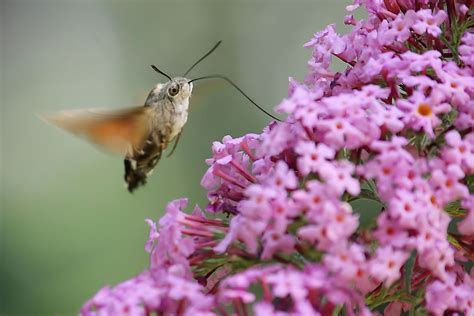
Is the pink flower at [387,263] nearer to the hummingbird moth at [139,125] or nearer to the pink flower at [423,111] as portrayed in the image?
the pink flower at [423,111]

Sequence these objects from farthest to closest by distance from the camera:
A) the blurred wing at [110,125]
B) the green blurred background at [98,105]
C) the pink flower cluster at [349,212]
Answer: the green blurred background at [98,105], the blurred wing at [110,125], the pink flower cluster at [349,212]

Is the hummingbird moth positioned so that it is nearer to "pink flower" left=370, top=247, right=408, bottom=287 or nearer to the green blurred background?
"pink flower" left=370, top=247, right=408, bottom=287

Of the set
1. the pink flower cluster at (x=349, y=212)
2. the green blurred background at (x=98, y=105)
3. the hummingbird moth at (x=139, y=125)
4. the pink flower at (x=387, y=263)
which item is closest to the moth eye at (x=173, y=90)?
the hummingbird moth at (x=139, y=125)

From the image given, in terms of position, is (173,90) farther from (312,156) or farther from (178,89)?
(312,156)

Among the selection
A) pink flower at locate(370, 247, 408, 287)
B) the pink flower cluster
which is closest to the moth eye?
the pink flower cluster

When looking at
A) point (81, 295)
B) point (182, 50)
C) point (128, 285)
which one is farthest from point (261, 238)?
point (182, 50)
